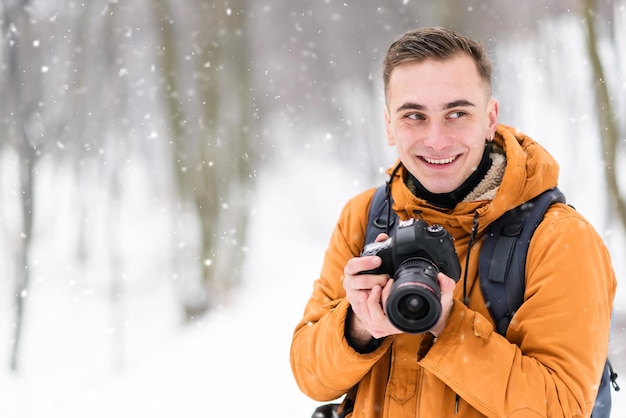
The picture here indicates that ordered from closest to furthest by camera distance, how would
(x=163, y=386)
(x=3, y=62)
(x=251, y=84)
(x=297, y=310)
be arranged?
1. (x=163, y=386)
2. (x=3, y=62)
3. (x=297, y=310)
4. (x=251, y=84)

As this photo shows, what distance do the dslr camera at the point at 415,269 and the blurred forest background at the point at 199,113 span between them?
3.42m

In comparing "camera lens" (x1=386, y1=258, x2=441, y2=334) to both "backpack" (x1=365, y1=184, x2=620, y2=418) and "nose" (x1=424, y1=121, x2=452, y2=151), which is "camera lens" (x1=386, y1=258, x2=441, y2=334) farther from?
"nose" (x1=424, y1=121, x2=452, y2=151)

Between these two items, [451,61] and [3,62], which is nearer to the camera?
[451,61]

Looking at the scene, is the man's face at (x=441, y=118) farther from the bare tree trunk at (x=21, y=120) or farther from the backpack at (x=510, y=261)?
the bare tree trunk at (x=21, y=120)

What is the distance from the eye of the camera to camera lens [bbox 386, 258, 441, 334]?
1.09 meters

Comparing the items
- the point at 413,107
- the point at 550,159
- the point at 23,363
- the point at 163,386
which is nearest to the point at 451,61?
the point at 413,107

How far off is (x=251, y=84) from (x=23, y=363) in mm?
3167

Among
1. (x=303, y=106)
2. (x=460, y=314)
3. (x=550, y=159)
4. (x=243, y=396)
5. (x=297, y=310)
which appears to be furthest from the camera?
(x=303, y=106)

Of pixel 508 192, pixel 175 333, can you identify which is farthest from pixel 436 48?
pixel 175 333

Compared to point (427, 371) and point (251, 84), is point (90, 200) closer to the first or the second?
point (251, 84)

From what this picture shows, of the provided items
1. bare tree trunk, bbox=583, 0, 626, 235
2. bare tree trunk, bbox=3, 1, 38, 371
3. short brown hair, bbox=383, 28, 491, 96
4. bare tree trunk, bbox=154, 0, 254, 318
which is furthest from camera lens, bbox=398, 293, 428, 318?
bare tree trunk, bbox=3, 1, 38, 371

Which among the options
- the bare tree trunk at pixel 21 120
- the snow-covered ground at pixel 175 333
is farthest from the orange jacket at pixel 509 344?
the bare tree trunk at pixel 21 120

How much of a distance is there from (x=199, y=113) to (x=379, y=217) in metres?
4.15

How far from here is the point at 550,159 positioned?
1388 mm
